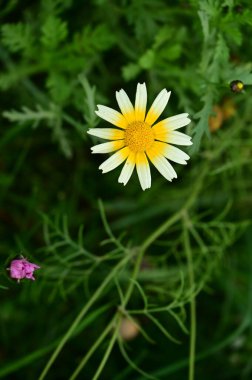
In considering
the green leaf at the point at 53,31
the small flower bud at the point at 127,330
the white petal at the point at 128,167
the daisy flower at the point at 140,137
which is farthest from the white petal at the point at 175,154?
the small flower bud at the point at 127,330

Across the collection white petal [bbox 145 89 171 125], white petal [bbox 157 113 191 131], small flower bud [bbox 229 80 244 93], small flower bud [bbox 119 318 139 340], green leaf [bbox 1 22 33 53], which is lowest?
small flower bud [bbox 119 318 139 340]

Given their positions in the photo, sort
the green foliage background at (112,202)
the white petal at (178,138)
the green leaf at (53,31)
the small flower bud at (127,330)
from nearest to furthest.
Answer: the white petal at (178,138)
the green leaf at (53,31)
the green foliage background at (112,202)
the small flower bud at (127,330)

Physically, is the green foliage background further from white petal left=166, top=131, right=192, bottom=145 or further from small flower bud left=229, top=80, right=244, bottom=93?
white petal left=166, top=131, right=192, bottom=145

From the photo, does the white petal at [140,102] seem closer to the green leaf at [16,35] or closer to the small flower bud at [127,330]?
the green leaf at [16,35]

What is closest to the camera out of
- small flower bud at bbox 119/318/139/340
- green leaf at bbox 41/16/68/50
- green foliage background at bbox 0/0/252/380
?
green leaf at bbox 41/16/68/50

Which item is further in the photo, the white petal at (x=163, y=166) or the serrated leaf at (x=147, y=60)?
the serrated leaf at (x=147, y=60)

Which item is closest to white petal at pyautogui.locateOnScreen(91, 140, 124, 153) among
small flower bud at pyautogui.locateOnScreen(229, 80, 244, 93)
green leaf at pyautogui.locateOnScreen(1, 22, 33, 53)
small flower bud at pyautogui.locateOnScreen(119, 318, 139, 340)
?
small flower bud at pyautogui.locateOnScreen(229, 80, 244, 93)

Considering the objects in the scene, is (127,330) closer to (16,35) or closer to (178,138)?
A: (178,138)

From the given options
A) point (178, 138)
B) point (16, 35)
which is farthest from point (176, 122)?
point (16, 35)
